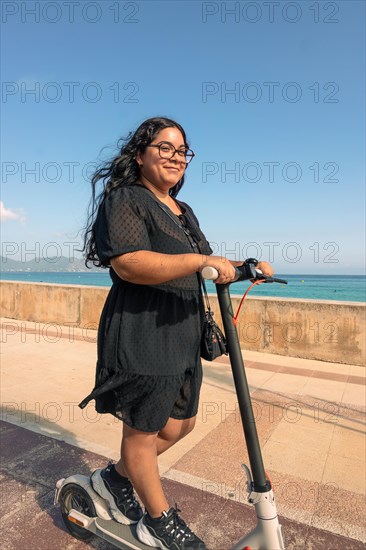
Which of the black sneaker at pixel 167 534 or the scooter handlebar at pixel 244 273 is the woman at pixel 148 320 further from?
the scooter handlebar at pixel 244 273

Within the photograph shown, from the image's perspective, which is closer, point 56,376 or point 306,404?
point 306,404

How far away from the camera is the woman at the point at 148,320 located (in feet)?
5.43

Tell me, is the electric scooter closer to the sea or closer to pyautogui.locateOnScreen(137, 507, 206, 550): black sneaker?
pyautogui.locateOnScreen(137, 507, 206, 550): black sneaker

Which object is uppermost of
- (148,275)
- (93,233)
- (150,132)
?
(150,132)

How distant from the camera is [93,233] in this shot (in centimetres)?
196

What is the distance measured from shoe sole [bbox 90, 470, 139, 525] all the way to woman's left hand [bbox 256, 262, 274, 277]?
1351mm

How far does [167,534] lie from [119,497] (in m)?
0.34

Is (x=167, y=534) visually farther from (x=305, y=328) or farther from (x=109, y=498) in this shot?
(x=305, y=328)

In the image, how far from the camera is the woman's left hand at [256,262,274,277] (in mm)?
1769

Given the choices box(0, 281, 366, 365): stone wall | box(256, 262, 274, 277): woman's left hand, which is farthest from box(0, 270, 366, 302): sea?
box(256, 262, 274, 277): woman's left hand

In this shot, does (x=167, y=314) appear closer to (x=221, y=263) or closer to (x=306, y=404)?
(x=221, y=263)

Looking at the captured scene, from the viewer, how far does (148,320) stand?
1.76 m

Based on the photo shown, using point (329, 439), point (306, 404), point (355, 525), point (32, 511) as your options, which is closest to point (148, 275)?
point (32, 511)

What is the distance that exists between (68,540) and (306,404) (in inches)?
116
